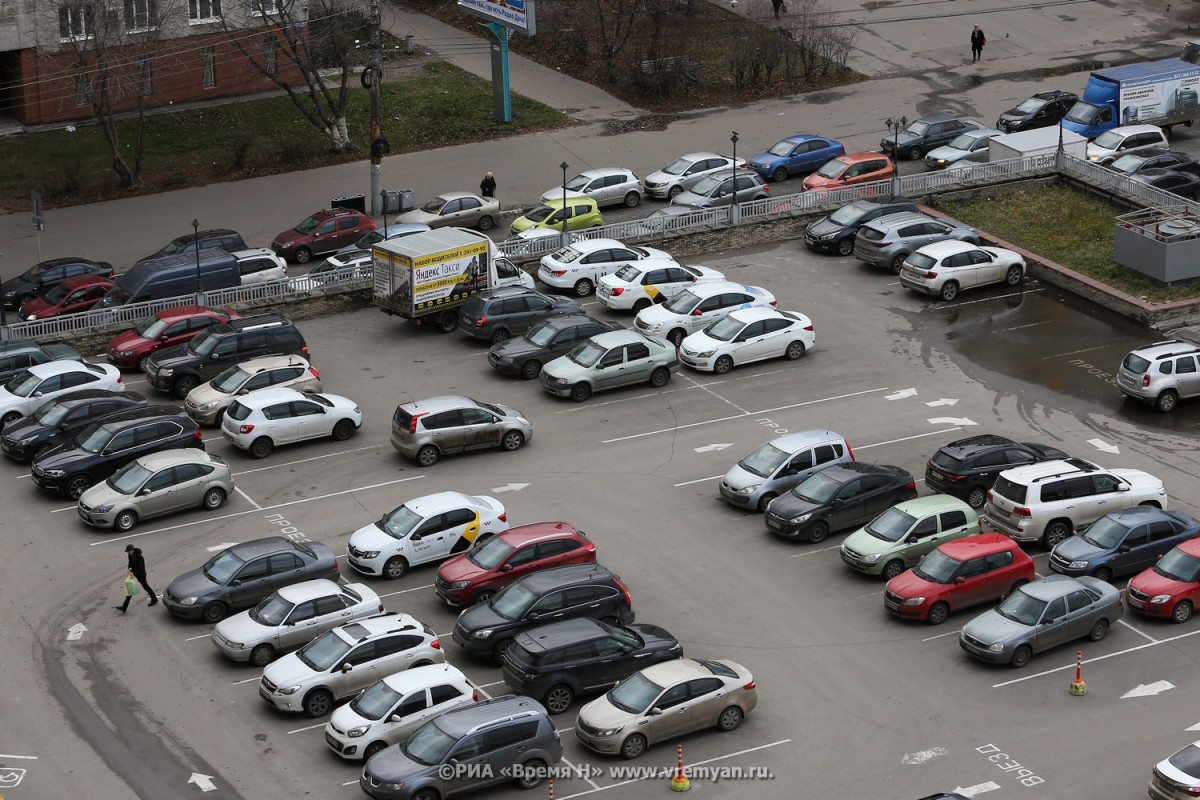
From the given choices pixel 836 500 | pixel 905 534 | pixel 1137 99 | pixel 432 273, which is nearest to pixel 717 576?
pixel 836 500

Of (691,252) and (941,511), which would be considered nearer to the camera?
(941,511)

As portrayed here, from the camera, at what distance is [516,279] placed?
4522 cm

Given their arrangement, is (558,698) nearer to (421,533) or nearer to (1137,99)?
(421,533)

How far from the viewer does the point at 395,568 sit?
32094mm

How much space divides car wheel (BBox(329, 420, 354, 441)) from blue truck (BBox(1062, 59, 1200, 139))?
3043cm

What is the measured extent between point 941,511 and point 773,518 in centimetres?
322

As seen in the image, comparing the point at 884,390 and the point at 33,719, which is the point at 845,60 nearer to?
the point at 884,390

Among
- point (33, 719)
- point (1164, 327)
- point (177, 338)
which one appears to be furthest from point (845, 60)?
point (33, 719)

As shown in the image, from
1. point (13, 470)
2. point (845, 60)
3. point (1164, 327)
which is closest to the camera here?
point (13, 470)

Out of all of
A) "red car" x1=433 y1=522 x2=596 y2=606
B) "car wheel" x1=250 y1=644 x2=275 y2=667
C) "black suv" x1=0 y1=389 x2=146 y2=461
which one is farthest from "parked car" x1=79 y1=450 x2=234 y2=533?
"car wheel" x1=250 y1=644 x2=275 y2=667

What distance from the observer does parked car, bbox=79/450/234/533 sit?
33781mm

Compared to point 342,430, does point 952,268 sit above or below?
above

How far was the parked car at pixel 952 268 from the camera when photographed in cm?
4562

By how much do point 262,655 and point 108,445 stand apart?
8.45 meters
